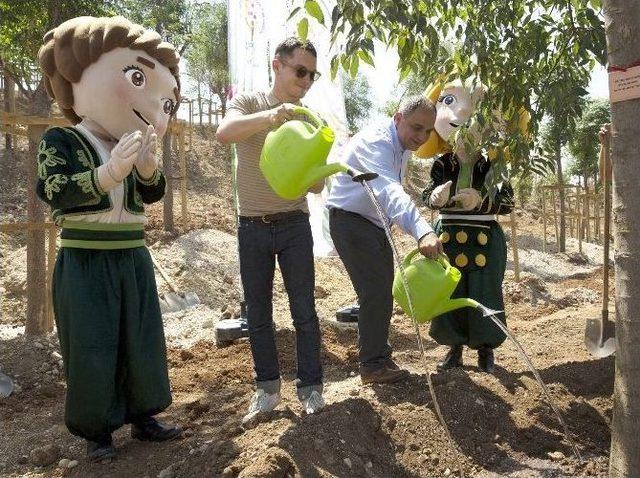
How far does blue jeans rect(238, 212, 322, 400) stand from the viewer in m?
2.69

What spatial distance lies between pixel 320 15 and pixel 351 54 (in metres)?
0.28

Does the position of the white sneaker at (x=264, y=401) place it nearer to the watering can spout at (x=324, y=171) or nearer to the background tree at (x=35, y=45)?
the watering can spout at (x=324, y=171)

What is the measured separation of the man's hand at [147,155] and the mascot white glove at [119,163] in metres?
0.09

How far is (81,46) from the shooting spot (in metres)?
2.61

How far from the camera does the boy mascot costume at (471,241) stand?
334 cm

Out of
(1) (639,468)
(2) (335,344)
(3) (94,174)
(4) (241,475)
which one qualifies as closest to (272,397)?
(4) (241,475)

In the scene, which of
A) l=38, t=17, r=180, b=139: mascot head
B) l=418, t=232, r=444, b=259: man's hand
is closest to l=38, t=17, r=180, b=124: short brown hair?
l=38, t=17, r=180, b=139: mascot head

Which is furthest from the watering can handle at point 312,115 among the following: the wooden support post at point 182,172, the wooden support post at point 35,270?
the wooden support post at point 182,172

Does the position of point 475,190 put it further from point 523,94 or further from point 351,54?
point 351,54

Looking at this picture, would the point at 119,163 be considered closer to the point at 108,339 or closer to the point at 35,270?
the point at 108,339

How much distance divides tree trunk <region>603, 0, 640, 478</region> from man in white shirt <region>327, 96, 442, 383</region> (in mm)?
995

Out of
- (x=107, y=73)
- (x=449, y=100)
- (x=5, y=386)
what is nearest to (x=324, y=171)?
(x=107, y=73)

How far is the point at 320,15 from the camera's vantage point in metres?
2.16

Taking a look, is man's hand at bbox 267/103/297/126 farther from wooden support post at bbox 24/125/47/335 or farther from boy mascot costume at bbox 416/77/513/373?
wooden support post at bbox 24/125/47/335
